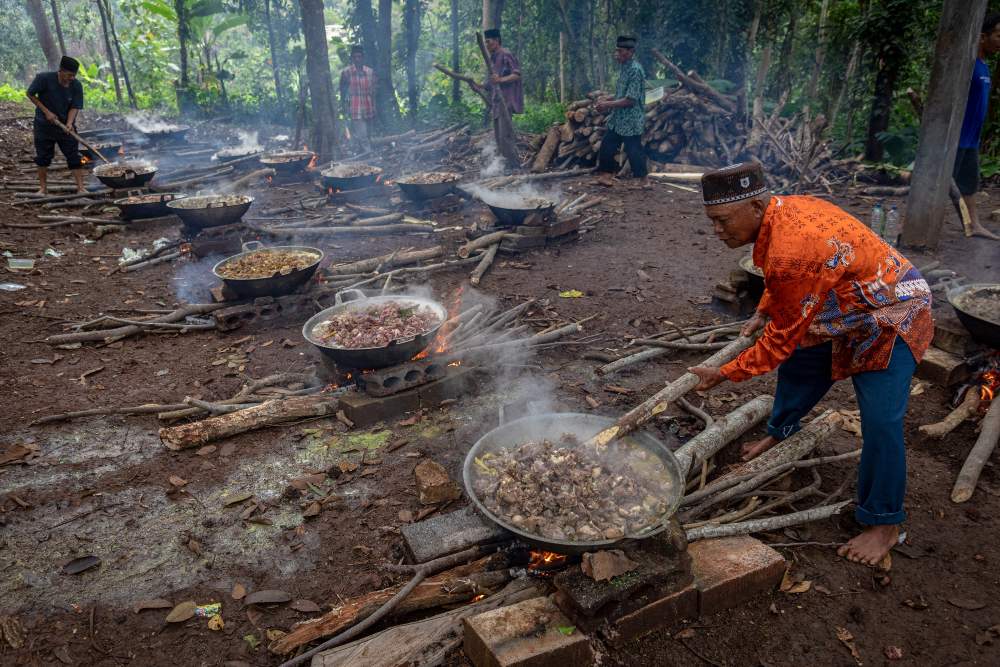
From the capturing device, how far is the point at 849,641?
2977 millimetres

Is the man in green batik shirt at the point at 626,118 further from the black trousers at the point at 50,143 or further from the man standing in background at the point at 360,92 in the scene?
the black trousers at the point at 50,143

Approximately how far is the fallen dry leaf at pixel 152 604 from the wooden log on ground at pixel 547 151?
40.0ft

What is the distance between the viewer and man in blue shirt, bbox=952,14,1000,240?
6879 millimetres

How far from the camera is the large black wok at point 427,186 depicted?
34.3 feet

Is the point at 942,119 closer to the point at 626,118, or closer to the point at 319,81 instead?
the point at 626,118

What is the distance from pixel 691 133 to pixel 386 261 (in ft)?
31.8

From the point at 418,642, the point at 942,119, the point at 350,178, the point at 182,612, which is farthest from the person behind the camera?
the point at 350,178

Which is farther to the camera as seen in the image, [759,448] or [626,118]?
[626,118]

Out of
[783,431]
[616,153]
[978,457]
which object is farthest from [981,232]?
[616,153]

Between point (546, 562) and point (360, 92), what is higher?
point (360, 92)

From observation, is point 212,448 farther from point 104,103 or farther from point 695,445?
point 104,103

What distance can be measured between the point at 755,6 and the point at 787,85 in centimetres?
274

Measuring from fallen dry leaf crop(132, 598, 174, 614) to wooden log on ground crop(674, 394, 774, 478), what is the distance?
10.2 ft

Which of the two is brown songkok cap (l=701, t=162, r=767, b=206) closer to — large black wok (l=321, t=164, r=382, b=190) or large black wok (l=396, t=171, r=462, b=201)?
large black wok (l=396, t=171, r=462, b=201)
